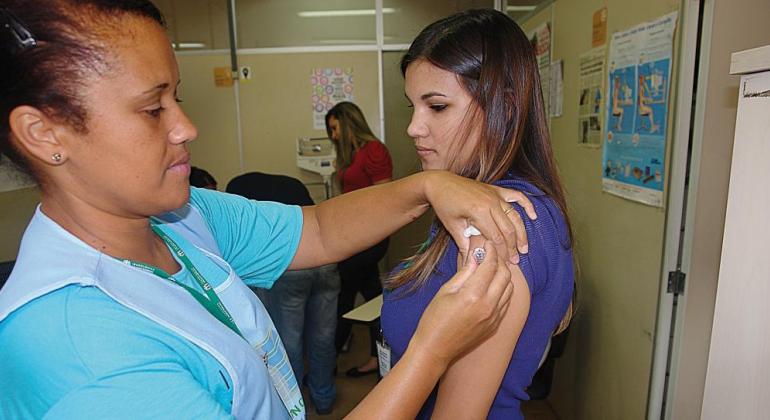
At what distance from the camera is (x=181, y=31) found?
3.75 metres

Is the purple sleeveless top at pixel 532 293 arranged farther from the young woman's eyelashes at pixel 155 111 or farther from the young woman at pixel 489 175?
the young woman's eyelashes at pixel 155 111

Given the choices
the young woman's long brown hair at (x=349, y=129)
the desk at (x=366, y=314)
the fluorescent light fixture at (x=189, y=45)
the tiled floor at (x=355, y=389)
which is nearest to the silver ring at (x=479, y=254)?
the desk at (x=366, y=314)

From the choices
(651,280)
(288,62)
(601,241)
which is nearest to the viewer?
(651,280)

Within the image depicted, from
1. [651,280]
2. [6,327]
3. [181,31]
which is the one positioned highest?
[181,31]

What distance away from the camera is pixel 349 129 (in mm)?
3152

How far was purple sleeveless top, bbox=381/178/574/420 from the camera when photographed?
795 millimetres

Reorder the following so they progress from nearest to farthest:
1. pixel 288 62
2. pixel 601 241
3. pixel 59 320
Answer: pixel 59 320 < pixel 601 241 < pixel 288 62

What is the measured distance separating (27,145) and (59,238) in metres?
0.12

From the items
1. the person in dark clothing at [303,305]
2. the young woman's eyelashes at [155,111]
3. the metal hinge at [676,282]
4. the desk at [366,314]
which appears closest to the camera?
the young woman's eyelashes at [155,111]

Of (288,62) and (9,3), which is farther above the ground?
(288,62)

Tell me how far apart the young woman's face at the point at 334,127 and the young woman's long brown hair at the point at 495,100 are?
7.40 ft

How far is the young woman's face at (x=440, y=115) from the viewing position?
94 cm

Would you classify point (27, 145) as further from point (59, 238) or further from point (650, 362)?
point (650, 362)

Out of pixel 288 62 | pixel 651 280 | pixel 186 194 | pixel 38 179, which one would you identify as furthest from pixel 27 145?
pixel 288 62
